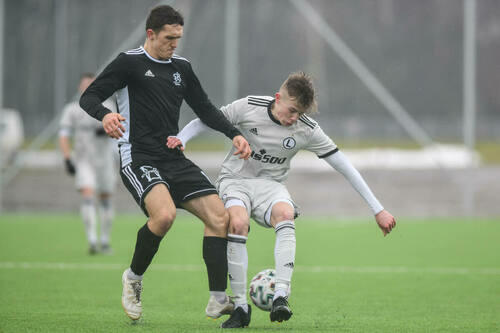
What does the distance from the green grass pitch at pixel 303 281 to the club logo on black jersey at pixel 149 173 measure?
95 centimetres

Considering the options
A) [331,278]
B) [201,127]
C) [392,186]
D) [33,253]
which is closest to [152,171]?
[201,127]

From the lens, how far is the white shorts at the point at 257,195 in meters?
6.35

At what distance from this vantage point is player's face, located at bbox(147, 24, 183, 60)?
6184 mm

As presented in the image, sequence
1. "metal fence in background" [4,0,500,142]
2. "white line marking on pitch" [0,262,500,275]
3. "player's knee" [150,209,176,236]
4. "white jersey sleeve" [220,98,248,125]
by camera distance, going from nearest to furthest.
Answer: "player's knee" [150,209,176,236], "white jersey sleeve" [220,98,248,125], "white line marking on pitch" [0,262,500,275], "metal fence in background" [4,0,500,142]

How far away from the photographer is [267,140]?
645 centimetres

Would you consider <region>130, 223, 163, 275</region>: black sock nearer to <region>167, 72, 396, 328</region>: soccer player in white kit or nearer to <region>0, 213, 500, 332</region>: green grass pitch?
<region>0, 213, 500, 332</region>: green grass pitch

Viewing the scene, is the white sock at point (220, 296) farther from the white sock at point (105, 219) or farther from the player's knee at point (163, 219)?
the white sock at point (105, 219)

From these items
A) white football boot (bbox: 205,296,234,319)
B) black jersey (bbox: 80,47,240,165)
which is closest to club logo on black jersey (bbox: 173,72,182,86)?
black jersey (bbox: 80,47,240,165)

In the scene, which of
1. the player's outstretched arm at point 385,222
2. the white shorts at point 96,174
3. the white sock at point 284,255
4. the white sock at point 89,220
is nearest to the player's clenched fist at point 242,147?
the white sock at point 284,255

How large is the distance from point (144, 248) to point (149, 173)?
49 centimetres

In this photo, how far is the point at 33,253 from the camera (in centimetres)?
1129

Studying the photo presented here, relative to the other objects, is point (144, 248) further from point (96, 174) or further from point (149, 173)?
point (96, 174)

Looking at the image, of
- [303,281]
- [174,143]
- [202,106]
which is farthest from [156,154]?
[303,281]

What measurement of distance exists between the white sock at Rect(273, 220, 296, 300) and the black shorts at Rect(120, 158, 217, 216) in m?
0.52
